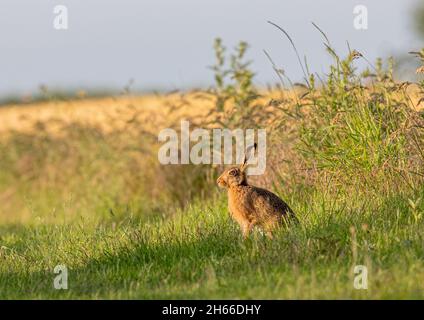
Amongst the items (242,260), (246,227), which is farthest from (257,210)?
(242,260)

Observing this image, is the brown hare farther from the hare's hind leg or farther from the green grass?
the green grass

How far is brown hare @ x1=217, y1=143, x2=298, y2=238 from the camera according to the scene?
28.2 ft

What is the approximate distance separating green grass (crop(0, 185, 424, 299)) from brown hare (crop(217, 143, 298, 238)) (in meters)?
0.16

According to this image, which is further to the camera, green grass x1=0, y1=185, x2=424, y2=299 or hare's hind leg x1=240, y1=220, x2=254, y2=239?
hare's hind leg x1=240, y1=220, x2=254, y2=239

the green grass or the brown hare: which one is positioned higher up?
the brown hare

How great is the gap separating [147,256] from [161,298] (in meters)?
1.34

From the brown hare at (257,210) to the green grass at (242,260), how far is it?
0.16 meters

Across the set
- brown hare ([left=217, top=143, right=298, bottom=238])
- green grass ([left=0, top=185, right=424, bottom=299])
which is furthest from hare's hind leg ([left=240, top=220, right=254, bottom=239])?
green grass ([left=0, top=185, right=424, bottom=299])

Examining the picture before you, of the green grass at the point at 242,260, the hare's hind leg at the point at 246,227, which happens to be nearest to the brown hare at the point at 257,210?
the hare's hind leg at the point at 246,227

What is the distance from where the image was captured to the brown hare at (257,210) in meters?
8.61

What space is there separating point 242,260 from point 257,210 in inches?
37.8

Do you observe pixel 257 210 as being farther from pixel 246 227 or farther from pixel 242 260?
pixel 242 260
